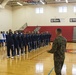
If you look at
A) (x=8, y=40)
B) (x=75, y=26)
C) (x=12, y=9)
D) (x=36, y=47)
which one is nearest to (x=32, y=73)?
(x=8, y=40)

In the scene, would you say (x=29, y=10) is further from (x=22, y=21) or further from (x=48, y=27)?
(x=48, y=27)

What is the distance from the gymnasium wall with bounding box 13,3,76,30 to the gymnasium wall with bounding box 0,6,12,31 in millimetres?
1170

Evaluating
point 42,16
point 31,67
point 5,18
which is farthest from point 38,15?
point 31,67

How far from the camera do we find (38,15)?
34.2 meters

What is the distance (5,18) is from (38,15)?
18.7ft

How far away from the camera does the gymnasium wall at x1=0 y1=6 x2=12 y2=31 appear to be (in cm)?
3128

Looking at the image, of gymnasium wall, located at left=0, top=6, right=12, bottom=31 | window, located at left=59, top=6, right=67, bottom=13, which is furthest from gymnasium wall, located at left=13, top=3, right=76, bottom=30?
gymnasium wall, located at left=0, top=6, right=12, bottom=31

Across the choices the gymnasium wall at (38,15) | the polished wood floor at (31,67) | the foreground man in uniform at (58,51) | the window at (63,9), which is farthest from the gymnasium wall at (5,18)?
the foreground man in uniform at (58,51)

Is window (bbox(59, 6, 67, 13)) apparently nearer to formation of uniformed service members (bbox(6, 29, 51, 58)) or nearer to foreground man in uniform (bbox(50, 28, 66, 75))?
formation of uniformed service members (bbox(6, 29, 51, 58))

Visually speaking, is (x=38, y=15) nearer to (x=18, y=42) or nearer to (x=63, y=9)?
(x=63, y=9)

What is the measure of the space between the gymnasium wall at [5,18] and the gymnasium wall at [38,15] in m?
1.17

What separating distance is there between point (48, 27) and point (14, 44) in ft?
68.3

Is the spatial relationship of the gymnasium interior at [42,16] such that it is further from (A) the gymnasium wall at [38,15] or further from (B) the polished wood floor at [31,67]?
(B) the polished wood floor at [31,67]

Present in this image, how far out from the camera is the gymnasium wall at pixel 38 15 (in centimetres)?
3312
